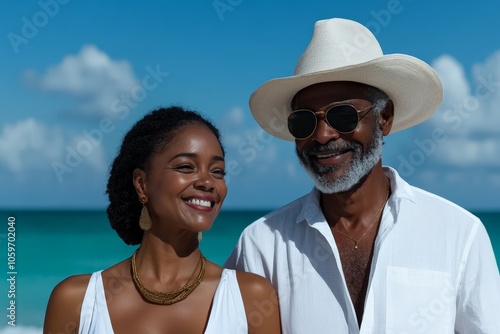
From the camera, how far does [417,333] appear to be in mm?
3469

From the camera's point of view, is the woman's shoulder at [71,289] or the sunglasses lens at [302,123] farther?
the sunglasses lens at [302,123]

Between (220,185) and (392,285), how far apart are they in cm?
96

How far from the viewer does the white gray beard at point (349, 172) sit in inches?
147

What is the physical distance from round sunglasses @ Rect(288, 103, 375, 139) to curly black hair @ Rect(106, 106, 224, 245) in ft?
1.41

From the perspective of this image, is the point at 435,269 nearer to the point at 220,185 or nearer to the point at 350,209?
the point at 350,209

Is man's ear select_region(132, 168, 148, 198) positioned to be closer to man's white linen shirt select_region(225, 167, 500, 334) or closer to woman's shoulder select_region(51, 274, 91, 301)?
woman's shoulder select_region(51, 274, 91, 301)

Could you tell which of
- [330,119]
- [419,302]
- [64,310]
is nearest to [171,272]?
[64,310]

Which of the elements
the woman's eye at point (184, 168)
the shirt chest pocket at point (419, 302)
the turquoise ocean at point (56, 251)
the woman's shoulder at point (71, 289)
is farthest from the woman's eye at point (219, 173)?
the turquoise ocean at point (56, 251)

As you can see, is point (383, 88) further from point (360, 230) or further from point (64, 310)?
point (64, 310)

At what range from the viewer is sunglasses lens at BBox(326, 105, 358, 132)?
12.2ft

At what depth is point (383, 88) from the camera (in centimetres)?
399

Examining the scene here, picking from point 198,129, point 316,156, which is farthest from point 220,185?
point 316,156

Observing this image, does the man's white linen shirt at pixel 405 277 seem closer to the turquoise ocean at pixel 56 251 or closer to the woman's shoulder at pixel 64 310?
the woman's shoulder at pixel 64 310

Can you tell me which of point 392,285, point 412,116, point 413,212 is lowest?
point 392,285
